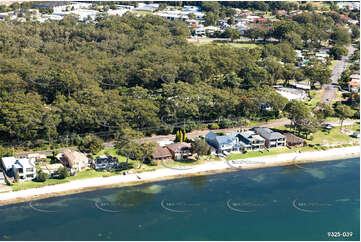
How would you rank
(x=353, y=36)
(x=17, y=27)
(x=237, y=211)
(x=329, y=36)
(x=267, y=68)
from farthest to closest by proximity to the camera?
(x=353, y=36), (x=329, y=36), (x=17, y=27), (x=267, y=68), (x=237, y=211)

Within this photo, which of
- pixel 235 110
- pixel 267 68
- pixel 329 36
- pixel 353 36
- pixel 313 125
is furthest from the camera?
pixel 353 36

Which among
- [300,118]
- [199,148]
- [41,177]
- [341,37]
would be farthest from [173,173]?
[341,37]

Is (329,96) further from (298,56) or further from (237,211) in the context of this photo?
(237,211)

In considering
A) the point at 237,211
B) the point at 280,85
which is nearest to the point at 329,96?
the point at 280,85

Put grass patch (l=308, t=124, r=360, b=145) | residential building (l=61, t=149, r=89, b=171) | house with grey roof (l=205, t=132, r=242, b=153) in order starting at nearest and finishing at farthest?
residential building (l=61, t=149, r=89, b=171) → house with grey roof (l=205, t=132, r=242, b=153) → grass patch (l=308, t=124, r=360, b=145)

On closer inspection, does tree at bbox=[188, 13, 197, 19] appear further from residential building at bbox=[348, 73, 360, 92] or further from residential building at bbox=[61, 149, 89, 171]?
residential building at bbox=[61, 149, 89, 171]

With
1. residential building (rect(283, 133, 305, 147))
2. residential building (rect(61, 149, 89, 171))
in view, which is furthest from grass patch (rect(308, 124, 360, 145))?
residential building (rect(61, 149, 89, 171))

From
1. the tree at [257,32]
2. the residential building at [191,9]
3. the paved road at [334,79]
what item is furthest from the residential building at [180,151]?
the residential building at [191,9]

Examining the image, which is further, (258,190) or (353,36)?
(353,36)
